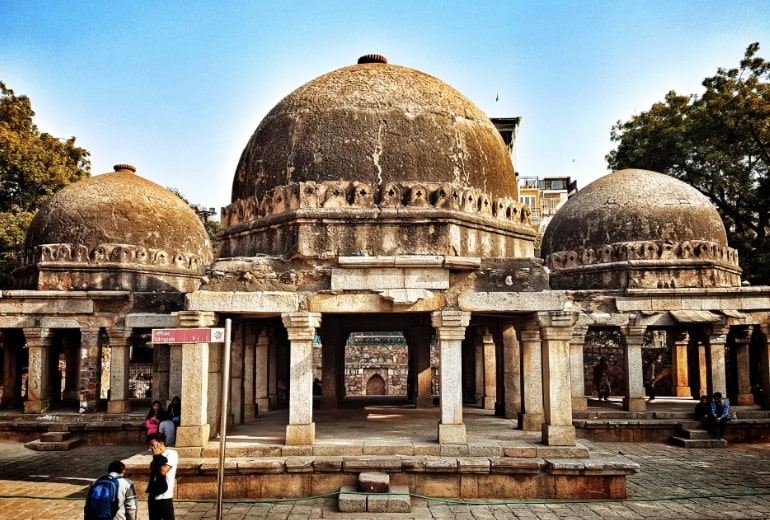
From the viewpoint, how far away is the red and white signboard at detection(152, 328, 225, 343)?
6.62 meters

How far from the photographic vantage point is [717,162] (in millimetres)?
21453

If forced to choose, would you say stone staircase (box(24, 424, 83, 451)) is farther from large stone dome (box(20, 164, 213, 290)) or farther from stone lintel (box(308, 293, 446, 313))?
stone lintel (box(308, 293, 446, 313))

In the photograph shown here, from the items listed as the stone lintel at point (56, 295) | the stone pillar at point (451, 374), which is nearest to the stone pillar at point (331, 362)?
the stone lintel at point (56, 295)

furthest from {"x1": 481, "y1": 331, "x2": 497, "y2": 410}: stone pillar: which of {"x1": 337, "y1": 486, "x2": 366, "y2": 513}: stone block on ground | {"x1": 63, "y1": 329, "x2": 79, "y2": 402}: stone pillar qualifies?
{"x1": 63, "y1": 329, "x2": 79, "y2": 402}: stone pillar

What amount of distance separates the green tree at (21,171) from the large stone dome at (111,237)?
4024 millimetres

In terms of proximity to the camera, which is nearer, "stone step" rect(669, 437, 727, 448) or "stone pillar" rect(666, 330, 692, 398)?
"stone step" rect(669, 437, 727, 448)

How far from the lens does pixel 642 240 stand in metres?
15.2

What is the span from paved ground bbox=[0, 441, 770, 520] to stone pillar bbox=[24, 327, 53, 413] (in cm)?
214

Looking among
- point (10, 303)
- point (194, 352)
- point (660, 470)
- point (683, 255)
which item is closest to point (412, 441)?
point (194, 352)

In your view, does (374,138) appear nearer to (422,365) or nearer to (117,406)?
(422,365)

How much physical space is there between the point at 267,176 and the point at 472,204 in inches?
129

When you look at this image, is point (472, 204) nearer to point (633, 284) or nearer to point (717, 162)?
point (633, 284)

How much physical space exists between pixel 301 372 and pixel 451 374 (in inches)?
82.9

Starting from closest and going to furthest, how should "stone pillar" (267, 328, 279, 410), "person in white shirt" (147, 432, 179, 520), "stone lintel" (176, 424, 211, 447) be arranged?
"person in white shirt" (147, 432, 179, 520)
"stone lintel" (176, 424, 211, 447)
"stone pillar" (267, 328, 279, 410)
